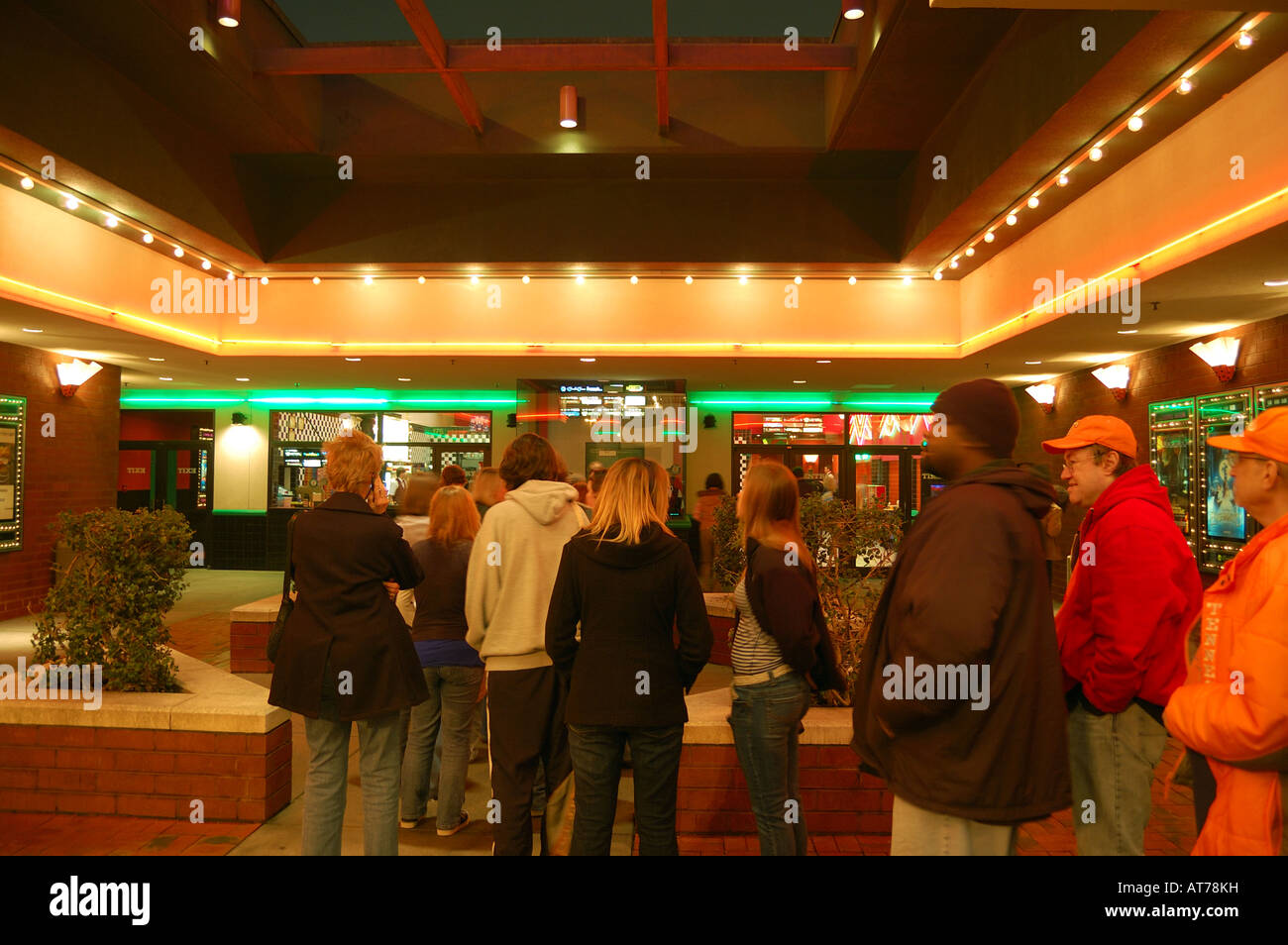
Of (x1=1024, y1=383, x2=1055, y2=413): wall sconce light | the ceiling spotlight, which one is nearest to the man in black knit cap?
the ceiling spotlight

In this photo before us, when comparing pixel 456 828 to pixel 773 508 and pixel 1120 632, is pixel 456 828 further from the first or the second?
pixel 1120 632

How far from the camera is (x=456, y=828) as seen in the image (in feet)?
12.6

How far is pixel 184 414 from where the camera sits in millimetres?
14688

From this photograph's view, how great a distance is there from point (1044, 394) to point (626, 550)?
34.0 feet

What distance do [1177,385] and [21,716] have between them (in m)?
10.1

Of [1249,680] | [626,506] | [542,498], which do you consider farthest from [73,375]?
[1249,680]

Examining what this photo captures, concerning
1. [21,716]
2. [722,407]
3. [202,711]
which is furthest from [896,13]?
[722,407]

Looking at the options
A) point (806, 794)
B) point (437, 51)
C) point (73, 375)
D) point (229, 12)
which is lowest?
point (806, 794)

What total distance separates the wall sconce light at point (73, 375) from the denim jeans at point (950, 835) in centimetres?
1127

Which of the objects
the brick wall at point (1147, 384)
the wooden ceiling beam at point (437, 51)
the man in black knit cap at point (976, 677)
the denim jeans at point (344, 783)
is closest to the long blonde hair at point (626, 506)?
the man in black knit cap at point (976, 677)

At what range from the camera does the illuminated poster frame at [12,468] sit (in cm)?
897

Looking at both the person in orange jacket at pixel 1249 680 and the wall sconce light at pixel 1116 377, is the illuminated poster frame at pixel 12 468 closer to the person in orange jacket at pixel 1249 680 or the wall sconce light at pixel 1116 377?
the person in orange jacket at pixel 1249 680
